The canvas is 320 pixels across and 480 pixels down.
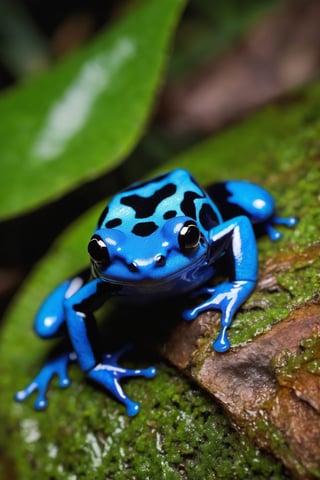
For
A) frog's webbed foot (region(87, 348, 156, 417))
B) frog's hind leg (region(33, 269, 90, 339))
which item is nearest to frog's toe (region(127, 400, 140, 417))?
frog's webbed foot (region(87, 348, 156, 417))

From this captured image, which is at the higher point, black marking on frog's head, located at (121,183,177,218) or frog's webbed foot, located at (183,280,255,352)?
black marking on frog's head, located at (121,183,177,218)

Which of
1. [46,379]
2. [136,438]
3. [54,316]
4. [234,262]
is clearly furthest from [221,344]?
[46,379]

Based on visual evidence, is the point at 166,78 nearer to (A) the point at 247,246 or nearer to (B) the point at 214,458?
(A) the point at 247,246

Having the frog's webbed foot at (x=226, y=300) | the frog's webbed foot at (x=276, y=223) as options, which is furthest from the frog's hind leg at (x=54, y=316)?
the frog's webbed foot at (x=276, y=223)

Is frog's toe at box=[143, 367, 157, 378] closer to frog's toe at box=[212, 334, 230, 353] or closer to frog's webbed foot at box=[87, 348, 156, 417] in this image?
frog's webbed foot at box=[87, 348, 156, 417]

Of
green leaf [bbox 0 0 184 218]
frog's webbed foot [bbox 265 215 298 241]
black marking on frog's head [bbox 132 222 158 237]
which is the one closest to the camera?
black marking on frog's head [bbox 132 222 158 237]
